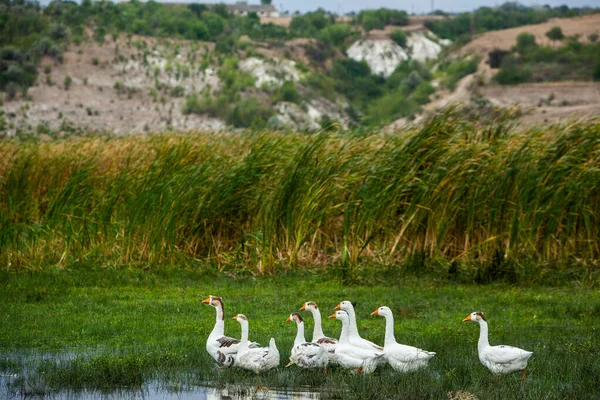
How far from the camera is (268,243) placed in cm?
1434

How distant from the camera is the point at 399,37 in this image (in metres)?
128

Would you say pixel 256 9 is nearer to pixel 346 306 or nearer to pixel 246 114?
pixel 246 114

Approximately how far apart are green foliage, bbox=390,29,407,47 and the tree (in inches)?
1180

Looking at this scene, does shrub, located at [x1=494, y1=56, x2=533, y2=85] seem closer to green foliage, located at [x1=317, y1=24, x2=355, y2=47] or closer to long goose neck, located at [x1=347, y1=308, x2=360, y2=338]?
green foliage, located at [x1=317, y1=24, x2=355, y2=47]

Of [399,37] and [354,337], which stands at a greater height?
[354,337]

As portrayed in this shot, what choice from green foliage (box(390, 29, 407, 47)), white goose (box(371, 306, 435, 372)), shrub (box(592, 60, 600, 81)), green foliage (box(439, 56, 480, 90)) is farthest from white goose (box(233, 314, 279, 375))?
green foliage (box(390, 29, 407, 47))

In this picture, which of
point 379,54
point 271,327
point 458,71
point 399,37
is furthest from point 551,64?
point 271,327

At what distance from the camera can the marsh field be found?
10.6 m

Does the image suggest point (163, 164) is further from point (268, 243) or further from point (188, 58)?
point (188, 58)

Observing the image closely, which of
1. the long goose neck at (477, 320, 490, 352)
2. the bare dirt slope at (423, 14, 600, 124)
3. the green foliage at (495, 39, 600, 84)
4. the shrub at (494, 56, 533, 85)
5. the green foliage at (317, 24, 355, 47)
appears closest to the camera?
the long goose neck at (477, 320, 490, 352)

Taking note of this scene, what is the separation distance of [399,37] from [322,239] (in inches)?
4557

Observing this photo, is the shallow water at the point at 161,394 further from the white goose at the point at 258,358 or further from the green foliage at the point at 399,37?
the green foliage at the point at 399,37

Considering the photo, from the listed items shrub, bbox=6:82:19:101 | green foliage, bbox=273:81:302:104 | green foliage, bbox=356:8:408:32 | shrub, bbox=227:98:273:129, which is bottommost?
shrub, bbox=227:98:273:129

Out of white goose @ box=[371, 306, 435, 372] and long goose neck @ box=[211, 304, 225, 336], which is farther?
long goose neck @ box=[211, 304, 225, 336]
